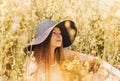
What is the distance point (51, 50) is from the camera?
7.66 ft

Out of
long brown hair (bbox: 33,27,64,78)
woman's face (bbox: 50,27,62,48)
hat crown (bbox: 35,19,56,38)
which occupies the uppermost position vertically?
hat crown (bbox: 35,19,56,38)

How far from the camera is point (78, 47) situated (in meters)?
2.54

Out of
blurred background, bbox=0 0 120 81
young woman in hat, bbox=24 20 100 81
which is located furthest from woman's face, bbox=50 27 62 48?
blurred background, bbox=0 0 120 81

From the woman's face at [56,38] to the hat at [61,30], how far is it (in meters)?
0.03

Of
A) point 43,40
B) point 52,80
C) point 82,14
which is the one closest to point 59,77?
point 52,80

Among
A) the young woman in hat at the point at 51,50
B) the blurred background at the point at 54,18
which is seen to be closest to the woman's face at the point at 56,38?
the young woman in hat at the point at 51,50

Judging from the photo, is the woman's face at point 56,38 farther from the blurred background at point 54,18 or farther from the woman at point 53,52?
the blurred background at point 54,18

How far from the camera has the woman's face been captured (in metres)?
2.29

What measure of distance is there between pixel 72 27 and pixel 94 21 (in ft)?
1.26

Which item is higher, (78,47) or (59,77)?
(78,47)

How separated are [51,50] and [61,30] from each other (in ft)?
0.40

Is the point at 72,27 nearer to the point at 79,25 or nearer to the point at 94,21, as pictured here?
the point at 79,25

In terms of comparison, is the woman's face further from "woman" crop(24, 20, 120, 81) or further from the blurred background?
the blurred background

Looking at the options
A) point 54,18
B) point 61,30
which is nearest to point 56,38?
point 61,30
